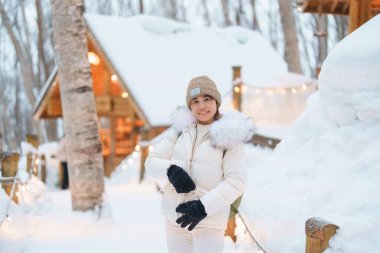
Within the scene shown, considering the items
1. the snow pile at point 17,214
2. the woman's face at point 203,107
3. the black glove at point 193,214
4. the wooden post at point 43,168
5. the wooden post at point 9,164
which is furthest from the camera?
the wooden post at point 43,168

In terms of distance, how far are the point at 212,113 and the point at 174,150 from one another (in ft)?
1.18

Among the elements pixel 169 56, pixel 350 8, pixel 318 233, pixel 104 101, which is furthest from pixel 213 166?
pixel 104 101

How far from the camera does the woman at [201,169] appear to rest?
8.38 feet

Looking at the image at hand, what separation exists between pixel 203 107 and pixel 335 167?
2243 millimetres

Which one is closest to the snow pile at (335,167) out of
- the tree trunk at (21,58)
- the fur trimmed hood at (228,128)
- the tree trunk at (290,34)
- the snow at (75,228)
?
the snow at (75,228)

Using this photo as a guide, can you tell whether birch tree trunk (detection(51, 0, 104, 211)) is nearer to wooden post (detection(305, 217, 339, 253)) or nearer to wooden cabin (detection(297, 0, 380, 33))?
wooden post (detection(305, 217, 339, 253))

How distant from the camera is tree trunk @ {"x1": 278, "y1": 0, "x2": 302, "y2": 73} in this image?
13.4m

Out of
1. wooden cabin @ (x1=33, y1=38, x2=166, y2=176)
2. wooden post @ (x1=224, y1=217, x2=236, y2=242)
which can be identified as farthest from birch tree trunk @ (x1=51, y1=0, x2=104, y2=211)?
wooden cabin @ (x1=33, y1=38, x2=166, y2=176)

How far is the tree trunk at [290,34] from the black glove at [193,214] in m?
11.8

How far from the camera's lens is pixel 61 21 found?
19.0ft

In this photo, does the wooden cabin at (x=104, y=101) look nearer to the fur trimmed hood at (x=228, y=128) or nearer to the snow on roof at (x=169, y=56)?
the snow on roof at (x=169, y=56)

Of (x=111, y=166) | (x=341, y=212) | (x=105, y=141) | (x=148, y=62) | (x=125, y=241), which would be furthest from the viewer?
(x=105, y=141)

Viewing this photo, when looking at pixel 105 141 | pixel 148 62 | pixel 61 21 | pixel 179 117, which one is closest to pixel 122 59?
pixel 148 62

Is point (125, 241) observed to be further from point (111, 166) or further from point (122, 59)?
point (111, 166)
